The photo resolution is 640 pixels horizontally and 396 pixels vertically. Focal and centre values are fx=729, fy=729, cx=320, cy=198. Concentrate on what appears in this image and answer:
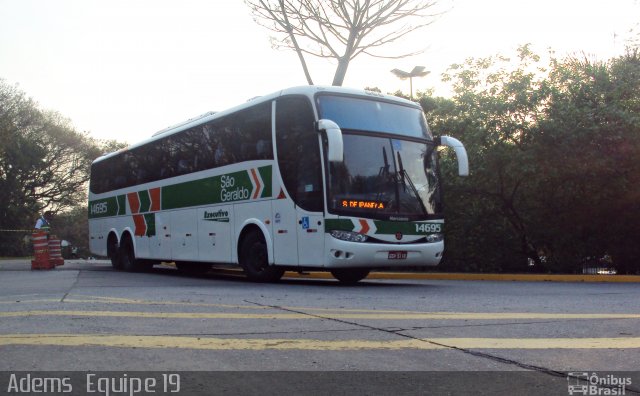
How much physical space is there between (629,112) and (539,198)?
340 cm

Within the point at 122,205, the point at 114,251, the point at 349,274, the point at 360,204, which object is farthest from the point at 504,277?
the point at 114,251

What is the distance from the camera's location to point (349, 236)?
12344 millimetres

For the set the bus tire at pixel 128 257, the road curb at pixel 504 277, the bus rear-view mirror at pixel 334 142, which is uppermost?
the bus rear-view mirror at pixel 334 142

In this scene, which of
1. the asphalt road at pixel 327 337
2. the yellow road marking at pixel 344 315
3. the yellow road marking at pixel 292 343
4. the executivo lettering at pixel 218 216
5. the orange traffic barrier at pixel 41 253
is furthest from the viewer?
the orange traffic barrier at pixel 41 253

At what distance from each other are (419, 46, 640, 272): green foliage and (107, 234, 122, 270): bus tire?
9.63 meters

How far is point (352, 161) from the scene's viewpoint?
12.5 meters

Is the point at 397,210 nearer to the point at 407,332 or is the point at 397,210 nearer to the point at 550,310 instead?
the point at 550,310

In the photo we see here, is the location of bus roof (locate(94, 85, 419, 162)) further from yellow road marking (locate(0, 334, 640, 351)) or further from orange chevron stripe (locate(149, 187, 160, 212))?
yellow road marking (locate(0, 334, 640, 351))

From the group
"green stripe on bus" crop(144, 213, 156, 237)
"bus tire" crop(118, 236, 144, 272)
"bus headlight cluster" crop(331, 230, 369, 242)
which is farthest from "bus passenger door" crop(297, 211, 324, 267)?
"bus tire" crop(118, 236, 144, 272)

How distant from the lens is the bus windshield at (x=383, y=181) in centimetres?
1237

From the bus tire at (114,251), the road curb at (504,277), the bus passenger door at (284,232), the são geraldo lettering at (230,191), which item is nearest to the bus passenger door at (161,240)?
the bus tire at (114,251)

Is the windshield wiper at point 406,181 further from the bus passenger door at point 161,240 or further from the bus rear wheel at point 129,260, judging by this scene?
the bus rear wheel at point 129,260

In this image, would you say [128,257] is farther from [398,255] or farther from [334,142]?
[334,142]

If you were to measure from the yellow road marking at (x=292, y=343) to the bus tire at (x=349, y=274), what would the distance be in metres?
8.37
